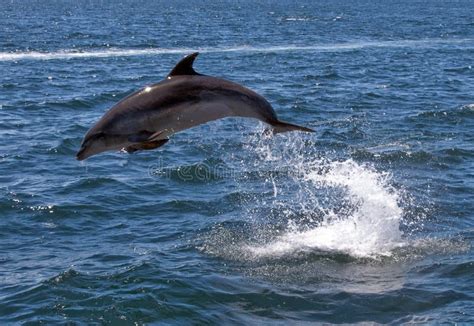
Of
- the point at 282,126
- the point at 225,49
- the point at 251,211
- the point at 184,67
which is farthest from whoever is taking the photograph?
the point at 225,49

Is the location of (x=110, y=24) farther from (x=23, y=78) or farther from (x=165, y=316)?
(x=165, y=316)

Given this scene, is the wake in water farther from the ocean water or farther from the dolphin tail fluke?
the dolphin tail fluke

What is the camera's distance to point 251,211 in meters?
17.1

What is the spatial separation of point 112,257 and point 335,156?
839 cm

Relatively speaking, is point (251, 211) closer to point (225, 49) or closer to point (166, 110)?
point (166, 110)

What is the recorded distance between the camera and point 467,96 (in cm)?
3033

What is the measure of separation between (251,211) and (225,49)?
3274cm

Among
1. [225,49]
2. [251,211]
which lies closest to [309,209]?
[251,211]

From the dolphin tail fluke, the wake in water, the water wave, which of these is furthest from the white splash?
the water wave

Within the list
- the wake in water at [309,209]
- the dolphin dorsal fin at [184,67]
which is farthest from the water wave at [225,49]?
the dolphin dorsal fin at [184,67]

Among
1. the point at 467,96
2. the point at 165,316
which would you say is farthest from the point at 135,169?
the point at 467,96

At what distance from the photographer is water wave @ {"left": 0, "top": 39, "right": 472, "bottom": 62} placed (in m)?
43.5

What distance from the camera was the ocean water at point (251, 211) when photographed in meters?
12.3

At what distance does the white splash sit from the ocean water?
0.04m
